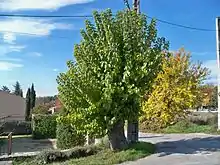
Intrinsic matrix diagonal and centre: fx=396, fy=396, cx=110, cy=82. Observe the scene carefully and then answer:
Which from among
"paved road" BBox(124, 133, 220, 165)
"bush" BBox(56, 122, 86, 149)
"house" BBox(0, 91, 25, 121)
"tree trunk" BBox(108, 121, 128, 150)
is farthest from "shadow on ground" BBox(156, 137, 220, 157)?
"house" BBox(0, 91, 25, 121)

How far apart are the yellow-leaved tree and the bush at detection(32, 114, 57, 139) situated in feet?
26.0

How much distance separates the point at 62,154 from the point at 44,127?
665 inches

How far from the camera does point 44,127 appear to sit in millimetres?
31938

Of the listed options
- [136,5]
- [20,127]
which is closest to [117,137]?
[136,5]

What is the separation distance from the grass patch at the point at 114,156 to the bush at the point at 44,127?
1635 centimetres

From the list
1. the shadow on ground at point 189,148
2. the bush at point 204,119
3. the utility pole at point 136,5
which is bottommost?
the shadow on ground at point 189,148

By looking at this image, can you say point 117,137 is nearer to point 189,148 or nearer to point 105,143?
point 105,143

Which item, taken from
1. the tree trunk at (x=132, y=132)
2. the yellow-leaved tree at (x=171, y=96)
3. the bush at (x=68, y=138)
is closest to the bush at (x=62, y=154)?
the tree trunk at (x=132, y=132)

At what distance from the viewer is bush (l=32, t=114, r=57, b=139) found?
31.8 metres

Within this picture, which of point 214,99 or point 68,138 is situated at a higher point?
point 214,99

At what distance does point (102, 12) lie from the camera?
1484 cm

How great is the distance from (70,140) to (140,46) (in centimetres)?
751

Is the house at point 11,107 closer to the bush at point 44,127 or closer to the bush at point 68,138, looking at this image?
the bush at point 44,127

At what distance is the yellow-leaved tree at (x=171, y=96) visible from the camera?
2705cm
